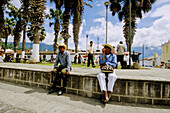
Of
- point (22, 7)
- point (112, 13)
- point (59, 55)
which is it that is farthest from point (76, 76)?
point (22, 7)

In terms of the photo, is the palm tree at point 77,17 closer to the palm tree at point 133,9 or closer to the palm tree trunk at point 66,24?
the palm tree trunk at point 66,24

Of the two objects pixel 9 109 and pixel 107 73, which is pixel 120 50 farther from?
pixel 9 109

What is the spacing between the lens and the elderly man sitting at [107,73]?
8.57ft

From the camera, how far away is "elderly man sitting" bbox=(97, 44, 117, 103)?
261 centimetres

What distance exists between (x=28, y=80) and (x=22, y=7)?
15.3 metres

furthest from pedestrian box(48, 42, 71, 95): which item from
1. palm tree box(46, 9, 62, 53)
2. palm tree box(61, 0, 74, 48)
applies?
palm tree box(46, 9, 62, 53)

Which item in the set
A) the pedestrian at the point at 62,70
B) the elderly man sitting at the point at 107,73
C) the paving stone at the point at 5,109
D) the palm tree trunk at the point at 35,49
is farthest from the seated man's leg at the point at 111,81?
the palm tree trunk at the point at 35,49

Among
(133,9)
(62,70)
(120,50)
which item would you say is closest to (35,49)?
(62,70)

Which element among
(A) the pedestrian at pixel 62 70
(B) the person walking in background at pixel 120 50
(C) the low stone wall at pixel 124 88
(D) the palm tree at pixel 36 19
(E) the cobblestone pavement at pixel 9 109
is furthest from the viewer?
(D) the palm tree at pixel 36 19

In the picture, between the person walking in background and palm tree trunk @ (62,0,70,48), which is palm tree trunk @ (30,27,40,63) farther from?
the person walking in background

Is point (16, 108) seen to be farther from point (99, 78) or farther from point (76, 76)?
point (99, 78)

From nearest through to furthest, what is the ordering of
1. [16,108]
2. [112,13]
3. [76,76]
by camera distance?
[16,108] → [76,76] → [112,13]

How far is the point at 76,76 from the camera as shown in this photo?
3.17m

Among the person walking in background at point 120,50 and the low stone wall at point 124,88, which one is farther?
the person walking in background at point 120,50
